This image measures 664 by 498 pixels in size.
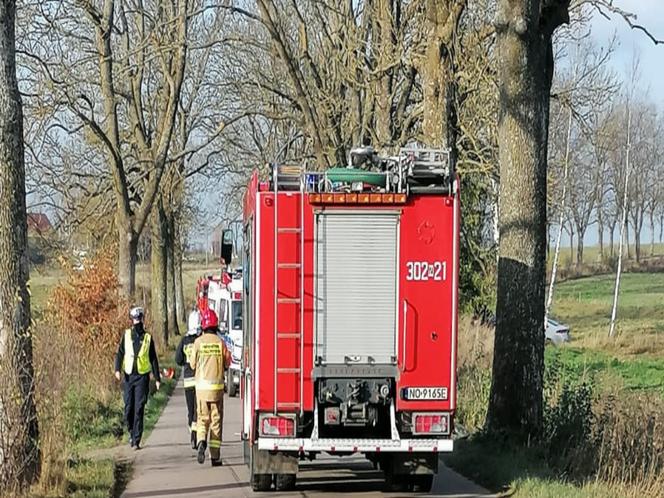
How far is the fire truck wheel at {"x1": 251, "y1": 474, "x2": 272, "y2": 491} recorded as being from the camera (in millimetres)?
11922

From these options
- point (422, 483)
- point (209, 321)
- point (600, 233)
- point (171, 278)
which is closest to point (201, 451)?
point (209, 321)

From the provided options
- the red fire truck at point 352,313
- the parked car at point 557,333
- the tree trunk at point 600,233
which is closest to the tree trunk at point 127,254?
the red fire truck at point 352,313

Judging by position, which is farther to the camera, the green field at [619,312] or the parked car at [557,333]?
the parked car at [557,333]

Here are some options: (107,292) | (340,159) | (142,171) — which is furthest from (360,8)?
(107,292)

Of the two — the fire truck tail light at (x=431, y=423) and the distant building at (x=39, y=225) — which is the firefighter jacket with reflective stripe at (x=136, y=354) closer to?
the fire truck tail light at (x=431, y=423)

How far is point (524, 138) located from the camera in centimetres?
1437

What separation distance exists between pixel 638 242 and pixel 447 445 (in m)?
79.9

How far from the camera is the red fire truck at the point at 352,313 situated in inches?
435

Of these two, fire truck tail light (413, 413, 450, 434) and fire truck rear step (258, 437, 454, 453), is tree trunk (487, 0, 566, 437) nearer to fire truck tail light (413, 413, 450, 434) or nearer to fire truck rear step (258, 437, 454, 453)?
fire truck tail light (413, 413, 450, 434)

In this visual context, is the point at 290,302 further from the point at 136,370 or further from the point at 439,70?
the point at 439,70

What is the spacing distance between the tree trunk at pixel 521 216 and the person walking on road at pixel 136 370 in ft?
16.4

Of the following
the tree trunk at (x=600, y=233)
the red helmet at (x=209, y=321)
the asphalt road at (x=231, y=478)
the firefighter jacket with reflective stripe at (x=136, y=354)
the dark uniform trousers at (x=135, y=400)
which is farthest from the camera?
the tree trunk at (x=600, y=233)

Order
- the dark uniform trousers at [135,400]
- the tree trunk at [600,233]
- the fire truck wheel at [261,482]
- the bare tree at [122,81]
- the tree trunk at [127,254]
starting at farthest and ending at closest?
the tree trunk at [600,233], the tree trunk at [127,254], the bare tree at [122,81], the dark uniform trousers at [135,400], the fire truck wheel at [261,482]

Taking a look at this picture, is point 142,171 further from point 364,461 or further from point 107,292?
point 364,461
